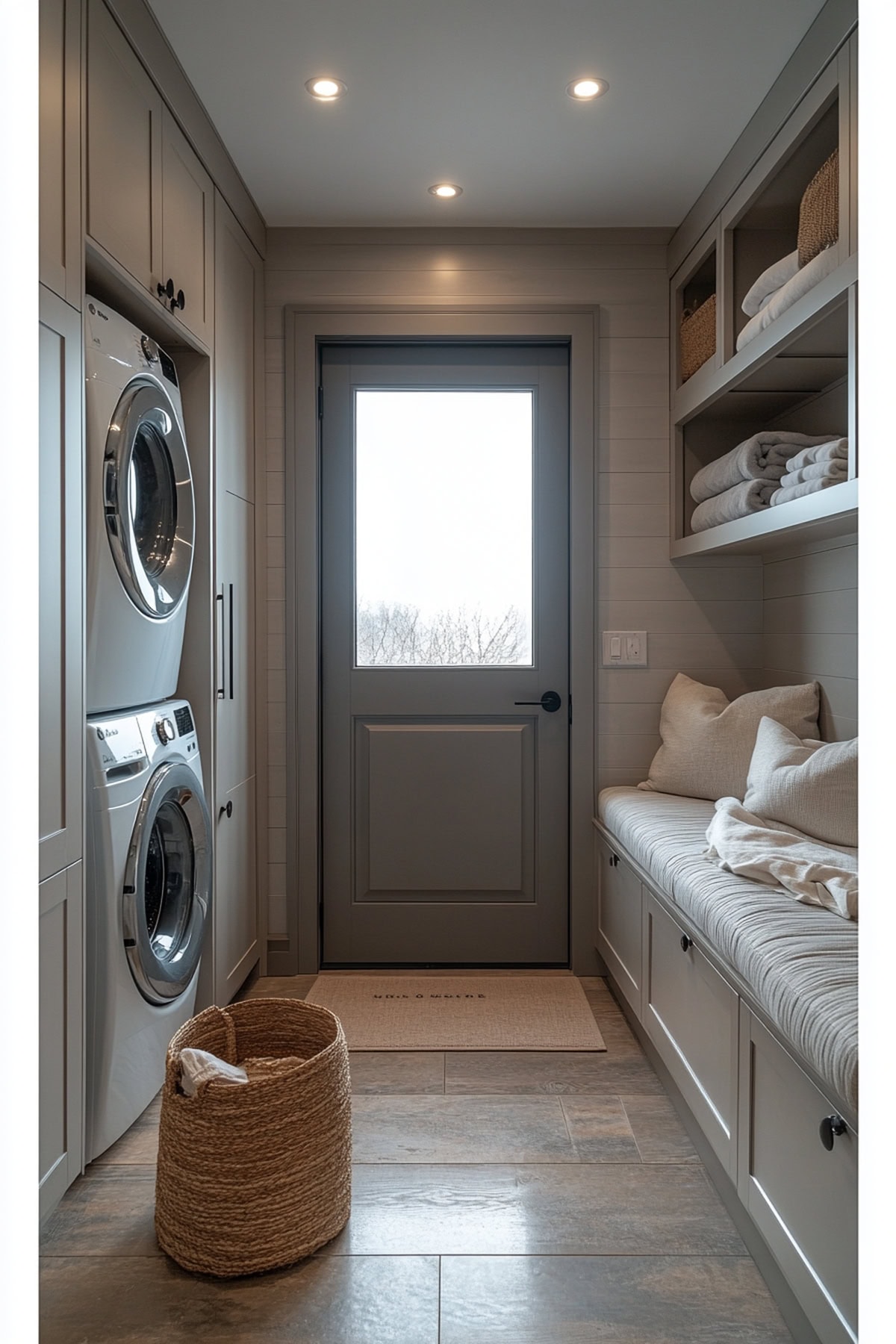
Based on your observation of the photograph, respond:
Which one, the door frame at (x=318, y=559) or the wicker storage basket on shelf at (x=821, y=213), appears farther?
the door frame at (x=318, y=559)

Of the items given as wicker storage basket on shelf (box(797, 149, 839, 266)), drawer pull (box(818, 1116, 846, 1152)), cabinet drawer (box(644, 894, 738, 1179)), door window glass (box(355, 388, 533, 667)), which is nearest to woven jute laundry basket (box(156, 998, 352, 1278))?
cabinet drawer (box(644, 894, 738, 1179))

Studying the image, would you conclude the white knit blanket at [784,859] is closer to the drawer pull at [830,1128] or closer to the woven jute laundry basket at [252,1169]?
the drawer pull at [830,1128]

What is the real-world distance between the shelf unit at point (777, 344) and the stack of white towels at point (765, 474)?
51mm

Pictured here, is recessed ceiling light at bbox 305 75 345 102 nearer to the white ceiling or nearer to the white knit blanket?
the white ceiling

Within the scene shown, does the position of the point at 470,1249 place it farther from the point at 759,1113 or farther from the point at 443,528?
the point at 443,528

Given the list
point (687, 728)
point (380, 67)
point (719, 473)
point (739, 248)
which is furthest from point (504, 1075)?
point (380, 67)

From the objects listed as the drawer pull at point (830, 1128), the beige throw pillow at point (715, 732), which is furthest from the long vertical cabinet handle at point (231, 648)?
the drawer pull at point (830, 1128)

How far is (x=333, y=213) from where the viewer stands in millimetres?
3141

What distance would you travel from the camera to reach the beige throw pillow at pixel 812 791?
221cm

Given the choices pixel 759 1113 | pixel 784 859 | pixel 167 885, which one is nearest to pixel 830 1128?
pixel 759 1113

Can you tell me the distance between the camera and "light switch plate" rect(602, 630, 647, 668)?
3.30 metres

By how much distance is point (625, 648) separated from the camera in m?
3.30

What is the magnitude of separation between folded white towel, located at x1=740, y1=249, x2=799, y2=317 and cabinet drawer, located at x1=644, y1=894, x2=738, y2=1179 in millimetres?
1574

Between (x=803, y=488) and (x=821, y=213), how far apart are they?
1.92 feet
